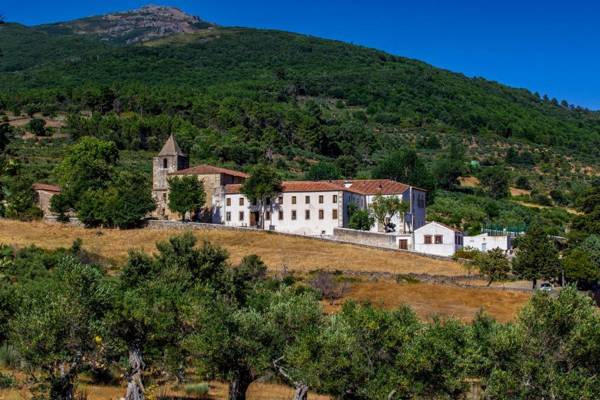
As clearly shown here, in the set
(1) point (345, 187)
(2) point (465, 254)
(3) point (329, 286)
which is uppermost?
(1) point (345, 187)

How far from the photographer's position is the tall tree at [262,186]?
7612 centimetres

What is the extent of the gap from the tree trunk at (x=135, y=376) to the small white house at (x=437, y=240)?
45973 mm

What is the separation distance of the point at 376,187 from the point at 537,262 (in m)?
24.1

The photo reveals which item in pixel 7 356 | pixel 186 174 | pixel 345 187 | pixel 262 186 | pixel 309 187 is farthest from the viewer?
pixel 186 174

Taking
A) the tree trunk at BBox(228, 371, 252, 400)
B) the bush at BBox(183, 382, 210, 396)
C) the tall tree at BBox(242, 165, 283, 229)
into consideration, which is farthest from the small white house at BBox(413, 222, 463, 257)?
the tree trunk at BBox(228, 371, 252, 400)

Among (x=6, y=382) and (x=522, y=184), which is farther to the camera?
(x=522, y=184)

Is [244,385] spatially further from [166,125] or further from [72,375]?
[166,125]

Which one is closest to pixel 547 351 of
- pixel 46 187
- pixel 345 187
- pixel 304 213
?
pixel 304 213

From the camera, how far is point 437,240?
72.4 meters

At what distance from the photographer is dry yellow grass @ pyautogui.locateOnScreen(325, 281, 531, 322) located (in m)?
51.2

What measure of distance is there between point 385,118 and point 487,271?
362ft

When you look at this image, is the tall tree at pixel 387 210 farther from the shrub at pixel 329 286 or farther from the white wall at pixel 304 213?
the shrub at pixel 329 286

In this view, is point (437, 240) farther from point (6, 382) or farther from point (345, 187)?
point (6, 382)

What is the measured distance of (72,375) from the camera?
26.5 metres
